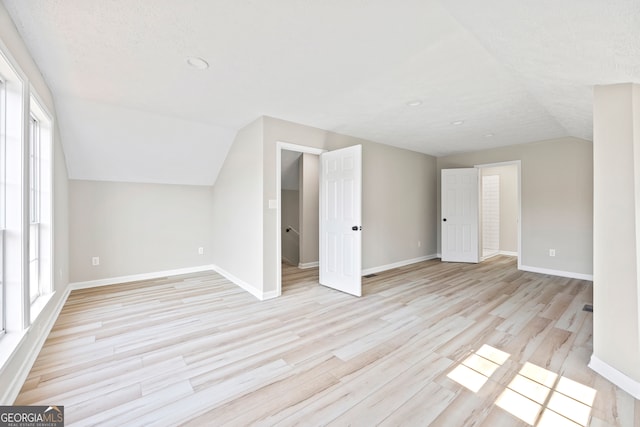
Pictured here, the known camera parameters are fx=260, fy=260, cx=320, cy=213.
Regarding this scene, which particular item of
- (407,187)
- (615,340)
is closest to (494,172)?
(407,187)

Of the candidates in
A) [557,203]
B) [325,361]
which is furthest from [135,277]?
[557,203]

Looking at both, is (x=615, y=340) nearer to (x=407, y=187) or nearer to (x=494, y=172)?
(x=407, y=187)

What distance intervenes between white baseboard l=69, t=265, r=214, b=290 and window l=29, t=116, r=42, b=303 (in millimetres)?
1415

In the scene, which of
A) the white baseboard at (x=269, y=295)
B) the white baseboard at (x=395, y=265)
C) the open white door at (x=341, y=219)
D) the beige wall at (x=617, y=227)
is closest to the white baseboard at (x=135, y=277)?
the white baseboard at (x=269, y=295)

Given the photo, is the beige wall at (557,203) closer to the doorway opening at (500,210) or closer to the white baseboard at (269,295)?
the doorway opening at (500,210)

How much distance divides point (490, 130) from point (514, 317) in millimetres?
2736

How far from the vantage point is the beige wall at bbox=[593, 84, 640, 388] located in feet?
5.64

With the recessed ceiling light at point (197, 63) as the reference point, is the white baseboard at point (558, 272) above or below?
below

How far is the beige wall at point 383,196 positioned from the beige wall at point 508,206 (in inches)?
85.7

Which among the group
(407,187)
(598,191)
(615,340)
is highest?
(407,187)

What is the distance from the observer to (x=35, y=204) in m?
2.58

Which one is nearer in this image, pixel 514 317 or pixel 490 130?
pixel 514 317

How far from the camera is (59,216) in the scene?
314cm

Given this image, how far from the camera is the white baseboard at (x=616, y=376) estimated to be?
5.36 feet
